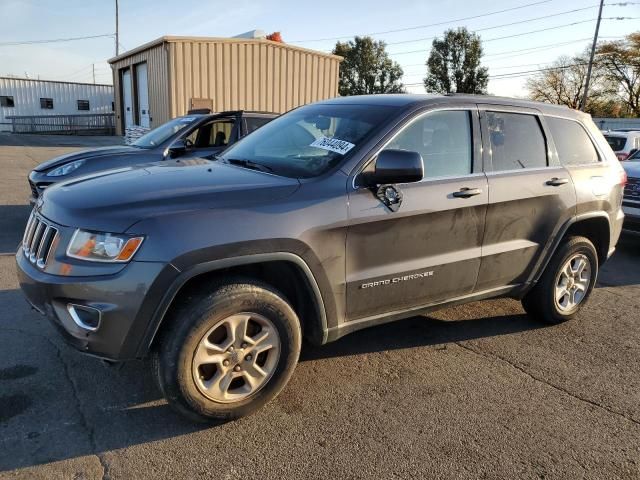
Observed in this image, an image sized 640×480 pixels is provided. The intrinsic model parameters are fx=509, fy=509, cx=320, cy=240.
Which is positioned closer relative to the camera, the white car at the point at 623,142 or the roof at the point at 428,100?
the roof at the point at 428,100

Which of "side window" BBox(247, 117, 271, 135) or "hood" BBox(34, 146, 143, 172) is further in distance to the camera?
"side window" BBox(247, 117, 271, 135)

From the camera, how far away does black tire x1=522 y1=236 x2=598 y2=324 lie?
4.14 m

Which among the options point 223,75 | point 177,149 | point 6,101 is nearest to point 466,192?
point 177,149

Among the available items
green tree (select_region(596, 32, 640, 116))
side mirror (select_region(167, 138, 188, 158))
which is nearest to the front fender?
side mirror (select_region(167, 138, 188, 158))

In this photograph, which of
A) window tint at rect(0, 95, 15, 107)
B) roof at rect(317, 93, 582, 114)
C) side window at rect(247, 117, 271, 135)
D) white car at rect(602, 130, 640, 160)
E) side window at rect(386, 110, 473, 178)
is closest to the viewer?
side window at rect(386, 110, 473, 178)

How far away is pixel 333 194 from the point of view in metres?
2.89

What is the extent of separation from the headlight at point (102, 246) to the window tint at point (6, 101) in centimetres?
3761

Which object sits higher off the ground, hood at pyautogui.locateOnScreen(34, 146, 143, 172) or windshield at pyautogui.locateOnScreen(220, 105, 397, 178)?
windshield at pyautogui.locateOnScreen(220, 105, 397, 178)

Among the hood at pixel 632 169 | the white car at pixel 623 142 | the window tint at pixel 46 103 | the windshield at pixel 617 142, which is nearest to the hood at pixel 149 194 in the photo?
the hood at pixel 632 169

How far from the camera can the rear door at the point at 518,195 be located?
362 cm

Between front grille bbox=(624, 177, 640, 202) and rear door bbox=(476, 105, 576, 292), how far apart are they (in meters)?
4.01

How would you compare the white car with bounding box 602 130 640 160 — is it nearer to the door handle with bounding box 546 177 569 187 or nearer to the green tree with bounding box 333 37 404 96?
the door handle with bounding box 546 177 569 187

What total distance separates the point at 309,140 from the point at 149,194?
122cm

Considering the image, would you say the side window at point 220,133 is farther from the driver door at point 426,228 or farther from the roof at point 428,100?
the driver door at point 426,228
